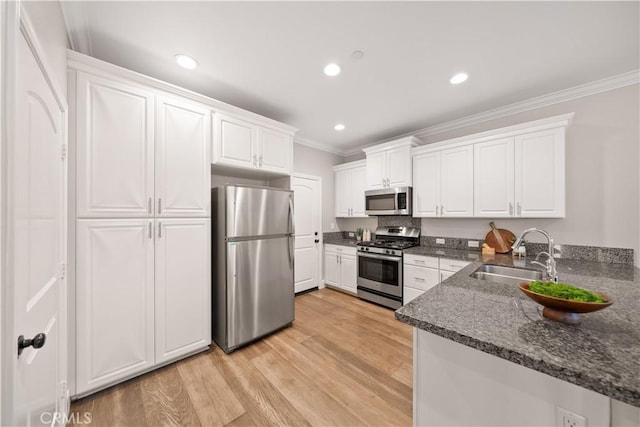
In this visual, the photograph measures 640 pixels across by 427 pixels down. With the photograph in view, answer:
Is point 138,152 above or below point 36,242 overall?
above

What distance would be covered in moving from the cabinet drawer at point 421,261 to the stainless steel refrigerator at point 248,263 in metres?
1.65

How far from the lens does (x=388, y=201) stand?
3.59m

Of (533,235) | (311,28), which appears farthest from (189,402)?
(533,235)

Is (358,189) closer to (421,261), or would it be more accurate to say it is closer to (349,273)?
(349,273)

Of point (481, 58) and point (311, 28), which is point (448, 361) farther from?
point (481, 58)

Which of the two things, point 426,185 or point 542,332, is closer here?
point 542,332

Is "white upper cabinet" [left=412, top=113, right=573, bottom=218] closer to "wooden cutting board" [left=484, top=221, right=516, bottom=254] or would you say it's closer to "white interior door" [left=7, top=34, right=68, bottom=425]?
"wooden cutting board" [left=484, top=221, right=516, bottom=254]

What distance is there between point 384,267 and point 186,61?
3279 millimetres

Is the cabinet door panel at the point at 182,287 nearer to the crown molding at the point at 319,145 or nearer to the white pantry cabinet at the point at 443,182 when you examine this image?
the crown molding at the point at 319,145

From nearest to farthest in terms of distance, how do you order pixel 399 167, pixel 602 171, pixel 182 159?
pixel 182 159 → pixel 602 171 → pixel 399 167

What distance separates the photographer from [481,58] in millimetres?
1938

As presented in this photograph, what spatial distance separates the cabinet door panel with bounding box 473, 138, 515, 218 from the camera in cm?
263

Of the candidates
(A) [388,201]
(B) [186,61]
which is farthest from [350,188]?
(B) [186,61]

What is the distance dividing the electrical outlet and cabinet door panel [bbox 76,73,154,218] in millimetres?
2549
